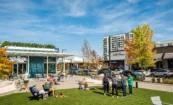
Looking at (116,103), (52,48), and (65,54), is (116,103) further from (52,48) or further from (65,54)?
(52,48)

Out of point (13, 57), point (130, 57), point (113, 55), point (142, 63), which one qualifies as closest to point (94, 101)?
point (142, 63)

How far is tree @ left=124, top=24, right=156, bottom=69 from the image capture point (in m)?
28.6

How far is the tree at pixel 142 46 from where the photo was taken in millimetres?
28594

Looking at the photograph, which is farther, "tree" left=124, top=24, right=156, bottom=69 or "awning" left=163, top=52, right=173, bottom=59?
"awning" left=163, top=52, right=173, bottom=59

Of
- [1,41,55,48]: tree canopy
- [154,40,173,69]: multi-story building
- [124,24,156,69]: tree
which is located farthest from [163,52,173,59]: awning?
[1,41,55,48]: tree canopy

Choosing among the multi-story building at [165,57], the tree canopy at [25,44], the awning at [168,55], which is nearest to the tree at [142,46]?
the awning at [168,55]

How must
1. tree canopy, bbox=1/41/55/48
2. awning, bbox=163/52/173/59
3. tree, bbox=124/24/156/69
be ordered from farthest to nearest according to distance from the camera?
awning, bbox=163/52/173/59 < tree canopy, bbox=1/41/55/48 < tree, bbox=124/24/156/69

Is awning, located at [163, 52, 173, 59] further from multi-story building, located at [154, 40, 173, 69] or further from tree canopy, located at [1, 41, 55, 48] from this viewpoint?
tree canopy, located at [1, 41, 55, 48]

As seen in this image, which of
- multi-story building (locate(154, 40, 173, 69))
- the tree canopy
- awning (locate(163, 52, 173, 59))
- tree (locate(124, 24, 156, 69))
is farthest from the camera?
multi-story building (locate(154, 40, 173, 69))

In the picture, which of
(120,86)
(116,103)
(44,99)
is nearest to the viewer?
(116,103)

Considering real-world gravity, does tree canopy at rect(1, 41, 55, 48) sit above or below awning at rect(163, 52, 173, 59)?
above

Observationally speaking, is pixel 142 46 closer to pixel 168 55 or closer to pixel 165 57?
pixel 165 57

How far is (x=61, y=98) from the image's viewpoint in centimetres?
1402

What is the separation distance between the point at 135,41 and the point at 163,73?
30.3 feet
